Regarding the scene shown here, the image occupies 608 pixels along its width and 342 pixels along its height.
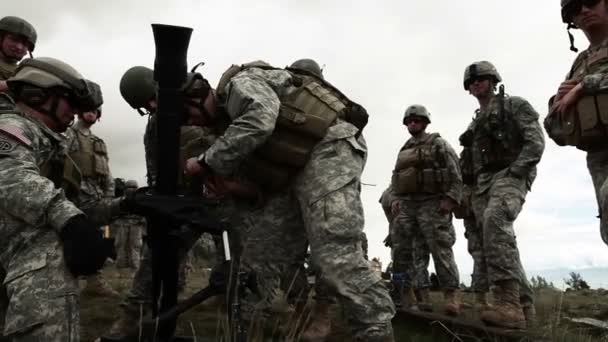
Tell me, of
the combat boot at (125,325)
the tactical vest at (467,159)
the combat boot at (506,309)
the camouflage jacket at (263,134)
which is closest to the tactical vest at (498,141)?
the tactical vest at (467,159)

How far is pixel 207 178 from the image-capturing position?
12.7 ft

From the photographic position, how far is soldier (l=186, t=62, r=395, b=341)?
3.19 metres

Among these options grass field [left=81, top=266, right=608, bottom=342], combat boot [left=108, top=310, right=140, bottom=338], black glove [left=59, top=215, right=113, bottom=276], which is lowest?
grass field [left=81, top=266, right=608, bottom=342]

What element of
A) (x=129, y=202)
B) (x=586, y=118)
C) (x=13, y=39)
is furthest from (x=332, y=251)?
(x=13, y=39)

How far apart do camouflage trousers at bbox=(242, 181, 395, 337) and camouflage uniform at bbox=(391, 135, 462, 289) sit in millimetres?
3451

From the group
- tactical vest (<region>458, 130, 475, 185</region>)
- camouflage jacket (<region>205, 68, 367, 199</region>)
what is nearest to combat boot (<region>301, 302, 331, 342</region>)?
camouflage jacket (<region>205, 68, 367, 199</region>)

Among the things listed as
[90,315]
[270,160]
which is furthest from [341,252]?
[90,315]

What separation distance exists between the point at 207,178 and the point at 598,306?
5941mm

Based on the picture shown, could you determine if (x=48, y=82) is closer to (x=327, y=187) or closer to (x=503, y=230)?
(x=327, y=187)

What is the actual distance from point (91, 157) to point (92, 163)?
0.08m

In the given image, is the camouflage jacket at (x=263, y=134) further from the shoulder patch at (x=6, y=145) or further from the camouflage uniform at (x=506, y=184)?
the camouflage uniform at (x=506, y=184)

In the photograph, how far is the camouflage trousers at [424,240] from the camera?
6879 mm

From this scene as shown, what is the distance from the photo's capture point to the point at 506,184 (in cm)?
530

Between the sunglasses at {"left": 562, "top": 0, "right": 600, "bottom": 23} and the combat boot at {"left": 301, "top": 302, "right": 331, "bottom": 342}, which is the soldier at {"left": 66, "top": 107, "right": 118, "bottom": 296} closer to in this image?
the combat boot at {"left": 301, "top": 302, "right": 331, "bottom": 342}
